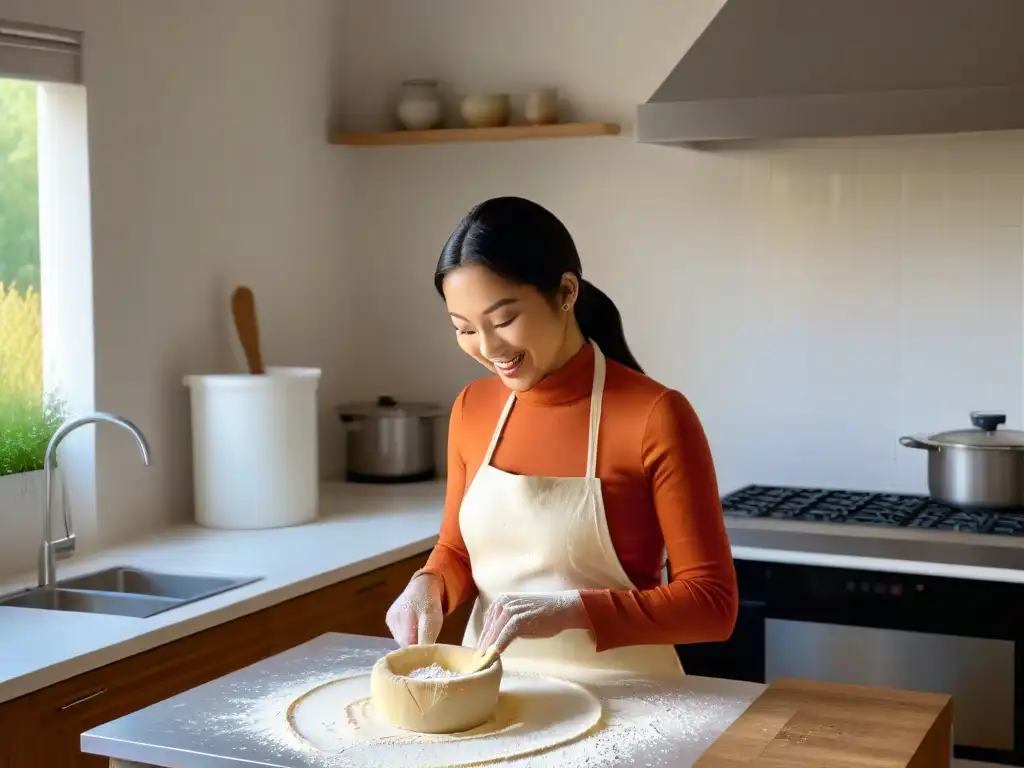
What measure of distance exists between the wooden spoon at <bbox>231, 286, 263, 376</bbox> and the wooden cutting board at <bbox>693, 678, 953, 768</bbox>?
185 centimetres

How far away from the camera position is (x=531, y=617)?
1.71 metres

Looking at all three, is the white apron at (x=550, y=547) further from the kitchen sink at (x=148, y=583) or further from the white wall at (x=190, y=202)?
the white wall at (x=190, y=202)

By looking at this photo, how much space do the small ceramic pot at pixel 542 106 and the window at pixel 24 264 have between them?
1181 mm

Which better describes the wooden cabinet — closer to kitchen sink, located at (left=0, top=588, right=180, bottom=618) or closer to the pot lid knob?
kitchen sink, located at (left=0, top=588, right=180, bottom=618)

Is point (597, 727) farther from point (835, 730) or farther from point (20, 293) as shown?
point (20, 293)

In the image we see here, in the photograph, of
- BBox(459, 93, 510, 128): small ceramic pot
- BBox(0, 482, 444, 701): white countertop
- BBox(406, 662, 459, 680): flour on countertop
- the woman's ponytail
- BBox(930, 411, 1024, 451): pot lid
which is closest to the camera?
BBox(406, 662, 459, 680): flour on countertop

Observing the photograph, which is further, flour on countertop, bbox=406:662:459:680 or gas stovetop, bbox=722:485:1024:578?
gas stovetop, bbox=722:485:1024:578

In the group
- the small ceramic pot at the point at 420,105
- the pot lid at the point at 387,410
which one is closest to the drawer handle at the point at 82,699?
the pot lid at the point at 387,410

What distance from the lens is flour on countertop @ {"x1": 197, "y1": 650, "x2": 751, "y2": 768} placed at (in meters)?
1.49

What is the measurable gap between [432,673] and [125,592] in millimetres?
1347

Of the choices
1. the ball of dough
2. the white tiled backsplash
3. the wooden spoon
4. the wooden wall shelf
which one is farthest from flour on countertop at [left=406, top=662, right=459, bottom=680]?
the wooden wall shelf

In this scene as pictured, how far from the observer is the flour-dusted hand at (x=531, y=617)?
170cm

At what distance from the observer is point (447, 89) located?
3799 millimetres

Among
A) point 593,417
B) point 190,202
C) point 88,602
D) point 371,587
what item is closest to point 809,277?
point 371,587
